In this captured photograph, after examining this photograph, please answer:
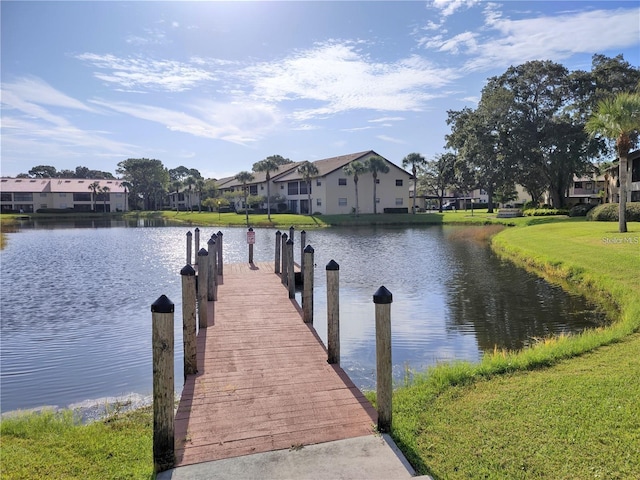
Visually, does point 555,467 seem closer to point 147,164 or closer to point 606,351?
point 606,351

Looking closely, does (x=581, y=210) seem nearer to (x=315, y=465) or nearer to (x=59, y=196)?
(x=315, y=465)

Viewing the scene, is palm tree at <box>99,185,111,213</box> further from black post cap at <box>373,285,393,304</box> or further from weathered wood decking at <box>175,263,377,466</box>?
black post cap at <box>373,285,393,304</box>

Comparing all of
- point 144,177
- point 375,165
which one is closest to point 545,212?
point 375,165

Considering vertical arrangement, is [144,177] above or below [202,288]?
above

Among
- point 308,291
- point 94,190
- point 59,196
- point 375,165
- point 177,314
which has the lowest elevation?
point 177,314

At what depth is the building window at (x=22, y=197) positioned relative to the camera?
9581 centimetres

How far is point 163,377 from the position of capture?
15.2ft

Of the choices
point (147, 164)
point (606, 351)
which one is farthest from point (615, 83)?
point (147, 164)

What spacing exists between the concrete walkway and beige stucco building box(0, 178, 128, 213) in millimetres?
104395

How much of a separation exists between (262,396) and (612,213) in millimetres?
35851

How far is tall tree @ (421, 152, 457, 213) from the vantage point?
8444 centimetres

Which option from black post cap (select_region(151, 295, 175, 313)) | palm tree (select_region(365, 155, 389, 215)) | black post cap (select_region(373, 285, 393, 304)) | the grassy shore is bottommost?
the grassy shore

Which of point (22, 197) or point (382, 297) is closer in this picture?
point (382, 297)

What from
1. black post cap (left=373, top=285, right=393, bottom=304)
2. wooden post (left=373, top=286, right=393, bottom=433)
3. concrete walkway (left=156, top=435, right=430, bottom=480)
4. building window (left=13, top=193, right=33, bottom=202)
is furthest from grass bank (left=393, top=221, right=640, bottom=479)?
building window (left=13, top=193, right=33, bottom=202)
